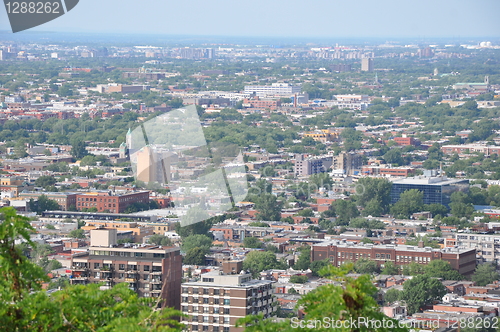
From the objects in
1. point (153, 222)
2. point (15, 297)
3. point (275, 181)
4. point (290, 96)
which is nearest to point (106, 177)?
point (275, 181)

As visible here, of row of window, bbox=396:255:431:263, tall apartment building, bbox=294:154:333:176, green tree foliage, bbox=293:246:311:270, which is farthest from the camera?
tall apartment building, bbox=294:154:333:176

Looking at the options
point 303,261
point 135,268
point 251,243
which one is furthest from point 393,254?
point 135,268

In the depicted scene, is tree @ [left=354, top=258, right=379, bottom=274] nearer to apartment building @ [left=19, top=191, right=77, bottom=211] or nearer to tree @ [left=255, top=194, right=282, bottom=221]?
tree @ [left=255, top=194, right=282, bottom=221]

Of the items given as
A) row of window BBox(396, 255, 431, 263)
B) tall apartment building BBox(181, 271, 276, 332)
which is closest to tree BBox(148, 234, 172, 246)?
row of window BBox(396, 255, 431, 263)

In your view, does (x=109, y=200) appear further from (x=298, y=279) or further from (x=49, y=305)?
(x=49, y=305)

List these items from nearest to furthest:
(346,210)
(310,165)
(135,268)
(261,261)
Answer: (135,268) < (261,261) < (346,210) < (310,165)

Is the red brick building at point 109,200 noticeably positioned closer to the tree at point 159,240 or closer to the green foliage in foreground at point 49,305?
the tree at point 159,240
